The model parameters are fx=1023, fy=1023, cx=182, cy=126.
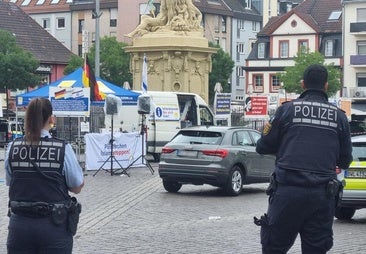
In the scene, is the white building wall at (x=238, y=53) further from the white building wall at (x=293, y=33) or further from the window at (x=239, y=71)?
the white building wall at (x=293, y=33)

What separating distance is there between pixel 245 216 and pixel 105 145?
1051cm

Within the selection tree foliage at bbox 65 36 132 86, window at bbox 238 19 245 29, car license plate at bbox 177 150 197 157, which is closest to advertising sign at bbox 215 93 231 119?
car license plate at bbox 177 150 197 157

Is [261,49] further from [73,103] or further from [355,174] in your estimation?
[355,174]

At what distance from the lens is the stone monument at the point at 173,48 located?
41688 millimetres

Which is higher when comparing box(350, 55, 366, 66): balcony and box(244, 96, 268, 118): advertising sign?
box(350, 55, 366, 66): balcony

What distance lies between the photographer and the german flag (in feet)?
98.5

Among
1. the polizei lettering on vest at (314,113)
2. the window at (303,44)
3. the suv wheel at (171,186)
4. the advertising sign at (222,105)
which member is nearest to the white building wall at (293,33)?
the window at (303,44)

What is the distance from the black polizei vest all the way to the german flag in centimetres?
2273

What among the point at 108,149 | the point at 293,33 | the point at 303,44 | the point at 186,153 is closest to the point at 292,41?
the point at 293,33

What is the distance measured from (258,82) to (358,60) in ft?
36.6

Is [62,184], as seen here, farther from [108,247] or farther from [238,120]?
[238,120]

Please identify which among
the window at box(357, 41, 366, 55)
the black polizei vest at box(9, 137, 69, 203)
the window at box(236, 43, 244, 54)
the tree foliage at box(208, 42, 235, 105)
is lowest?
the black polizei vest at box(9, 137, 69, 203)

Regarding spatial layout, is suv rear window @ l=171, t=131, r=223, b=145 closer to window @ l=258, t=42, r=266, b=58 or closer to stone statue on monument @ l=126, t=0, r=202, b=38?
stone statue on monument @ l=126, t=0, r=202, b=38

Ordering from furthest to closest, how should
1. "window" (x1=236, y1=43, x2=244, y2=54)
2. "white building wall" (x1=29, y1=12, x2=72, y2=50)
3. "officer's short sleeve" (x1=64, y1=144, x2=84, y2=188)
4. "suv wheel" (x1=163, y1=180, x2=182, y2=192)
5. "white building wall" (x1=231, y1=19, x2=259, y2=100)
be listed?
"window" (x1=236, y1=43, x2=244, y2=54), "white building wall" (x1=231, y1=19, x2=259, y2=100), "white building wall" (x1=29, y1=12, x2=72, y2=50), "suv wheel" (x1=163, y1=180, x2=182, y2=192), "officer's short sleeve" (x1=64, y1=144, x2=84, y2=188)
